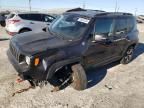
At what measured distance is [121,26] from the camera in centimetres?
683

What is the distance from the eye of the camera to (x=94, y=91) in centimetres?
538

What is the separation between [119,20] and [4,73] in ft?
12.8

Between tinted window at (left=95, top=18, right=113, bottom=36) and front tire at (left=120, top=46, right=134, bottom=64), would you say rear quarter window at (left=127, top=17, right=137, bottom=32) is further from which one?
tinted window at (left=95, top=18, right=113, bottom=36)

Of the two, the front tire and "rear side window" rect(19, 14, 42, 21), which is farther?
"rear side window" rect(19, 14, 42, 21)

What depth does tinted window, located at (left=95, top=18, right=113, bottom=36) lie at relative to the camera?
18.6ft

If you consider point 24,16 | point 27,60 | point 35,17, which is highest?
point 27,60

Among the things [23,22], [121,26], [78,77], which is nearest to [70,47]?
[78,77]

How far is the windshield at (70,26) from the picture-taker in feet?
17.6

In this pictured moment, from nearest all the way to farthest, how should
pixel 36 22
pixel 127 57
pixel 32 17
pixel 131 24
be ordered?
pixel 131 24 < pixel 127 57 < pixel 36 22 < pixel 32 17

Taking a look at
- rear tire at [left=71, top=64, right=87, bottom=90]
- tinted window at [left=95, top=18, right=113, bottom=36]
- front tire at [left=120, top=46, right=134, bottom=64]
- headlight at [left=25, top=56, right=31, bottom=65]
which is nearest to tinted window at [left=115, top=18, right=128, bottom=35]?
tinted window at [left=95, top=18, right=113, bottom=36]

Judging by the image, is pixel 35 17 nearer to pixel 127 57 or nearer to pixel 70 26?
pixel 127 57

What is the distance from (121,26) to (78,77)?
2736mm

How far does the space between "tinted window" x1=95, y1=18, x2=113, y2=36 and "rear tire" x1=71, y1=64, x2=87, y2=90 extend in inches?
46.0

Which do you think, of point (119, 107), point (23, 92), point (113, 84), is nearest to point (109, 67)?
point (113, 84)
